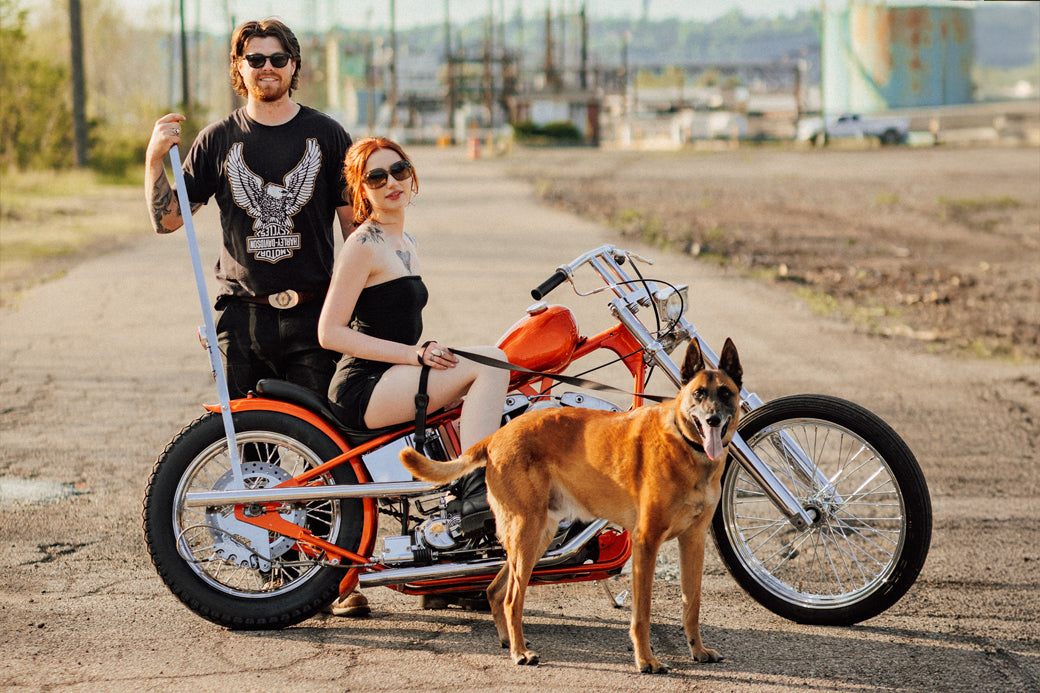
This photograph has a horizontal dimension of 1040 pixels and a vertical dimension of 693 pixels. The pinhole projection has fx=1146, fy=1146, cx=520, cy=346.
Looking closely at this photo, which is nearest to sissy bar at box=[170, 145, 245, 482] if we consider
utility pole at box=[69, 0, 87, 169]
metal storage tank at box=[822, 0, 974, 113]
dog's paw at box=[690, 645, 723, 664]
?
dog's paw at box=[690, 645, 723, 664]

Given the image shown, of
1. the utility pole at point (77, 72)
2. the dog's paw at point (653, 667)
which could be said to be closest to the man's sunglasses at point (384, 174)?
the dog's paw at point (653, 667)

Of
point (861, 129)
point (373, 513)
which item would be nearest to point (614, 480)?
point (373, 513)

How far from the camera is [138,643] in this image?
421 centimetres

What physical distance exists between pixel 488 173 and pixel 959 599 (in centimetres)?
3905

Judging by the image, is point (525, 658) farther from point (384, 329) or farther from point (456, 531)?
point (384, 329)

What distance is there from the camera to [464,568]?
415cm

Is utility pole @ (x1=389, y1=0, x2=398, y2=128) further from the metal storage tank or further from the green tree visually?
the green tree

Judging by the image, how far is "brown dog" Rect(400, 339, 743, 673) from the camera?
12.4 feet

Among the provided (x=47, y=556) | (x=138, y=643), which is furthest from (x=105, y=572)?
(x=138, y=643)

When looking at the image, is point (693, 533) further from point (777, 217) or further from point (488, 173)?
point (488, 173)

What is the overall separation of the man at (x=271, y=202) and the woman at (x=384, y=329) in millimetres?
302

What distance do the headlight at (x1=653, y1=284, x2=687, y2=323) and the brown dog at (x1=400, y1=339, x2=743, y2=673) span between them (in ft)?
1.50

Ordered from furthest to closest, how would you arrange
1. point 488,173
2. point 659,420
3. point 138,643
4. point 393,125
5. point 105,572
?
point 393,125 < point 488,173 < point 105,572 < point 138,643 < point 659,420

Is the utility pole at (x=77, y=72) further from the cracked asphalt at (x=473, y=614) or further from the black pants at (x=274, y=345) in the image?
the black pants at (x=274, y=345)
